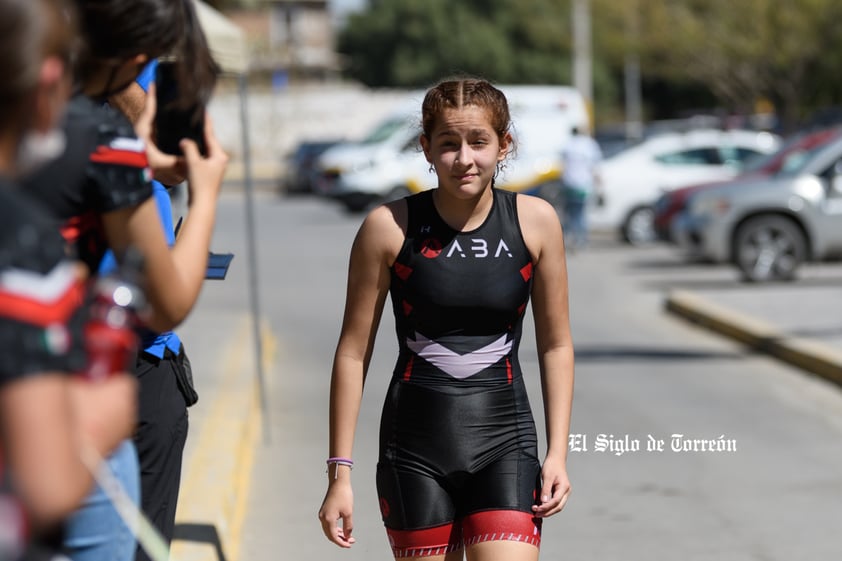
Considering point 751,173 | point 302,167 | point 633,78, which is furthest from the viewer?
point 633,78

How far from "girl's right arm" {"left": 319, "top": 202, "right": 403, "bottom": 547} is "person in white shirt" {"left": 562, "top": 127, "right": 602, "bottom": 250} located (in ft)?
59.0

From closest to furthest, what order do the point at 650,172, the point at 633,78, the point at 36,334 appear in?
the point at 36,334, the point at 650,172, the point at 633,78

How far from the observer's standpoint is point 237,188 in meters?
53.1

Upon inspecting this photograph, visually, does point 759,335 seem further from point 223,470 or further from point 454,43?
point 454,43

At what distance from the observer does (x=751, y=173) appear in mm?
19844

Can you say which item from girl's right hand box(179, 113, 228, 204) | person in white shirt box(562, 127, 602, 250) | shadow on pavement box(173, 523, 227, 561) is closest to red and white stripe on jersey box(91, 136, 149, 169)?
girl's right hand box(179, 113, 228, 204)

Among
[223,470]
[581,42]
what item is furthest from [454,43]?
[223,470]

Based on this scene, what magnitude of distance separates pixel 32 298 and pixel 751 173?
18.8 m

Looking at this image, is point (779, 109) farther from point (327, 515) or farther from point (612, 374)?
point (327, 515)

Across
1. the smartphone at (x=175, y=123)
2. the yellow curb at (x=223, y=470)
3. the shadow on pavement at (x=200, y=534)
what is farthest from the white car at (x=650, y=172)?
the smartphone at (x=175, y=123)

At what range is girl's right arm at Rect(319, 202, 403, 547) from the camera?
3713 mm

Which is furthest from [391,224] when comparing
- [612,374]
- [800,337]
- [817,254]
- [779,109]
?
[779,109]

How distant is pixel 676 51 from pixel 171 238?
40283 millimetres

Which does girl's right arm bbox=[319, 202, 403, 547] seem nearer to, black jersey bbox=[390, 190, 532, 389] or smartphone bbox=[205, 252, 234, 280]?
black jersey bbox=[390, 190, 532, 389]
